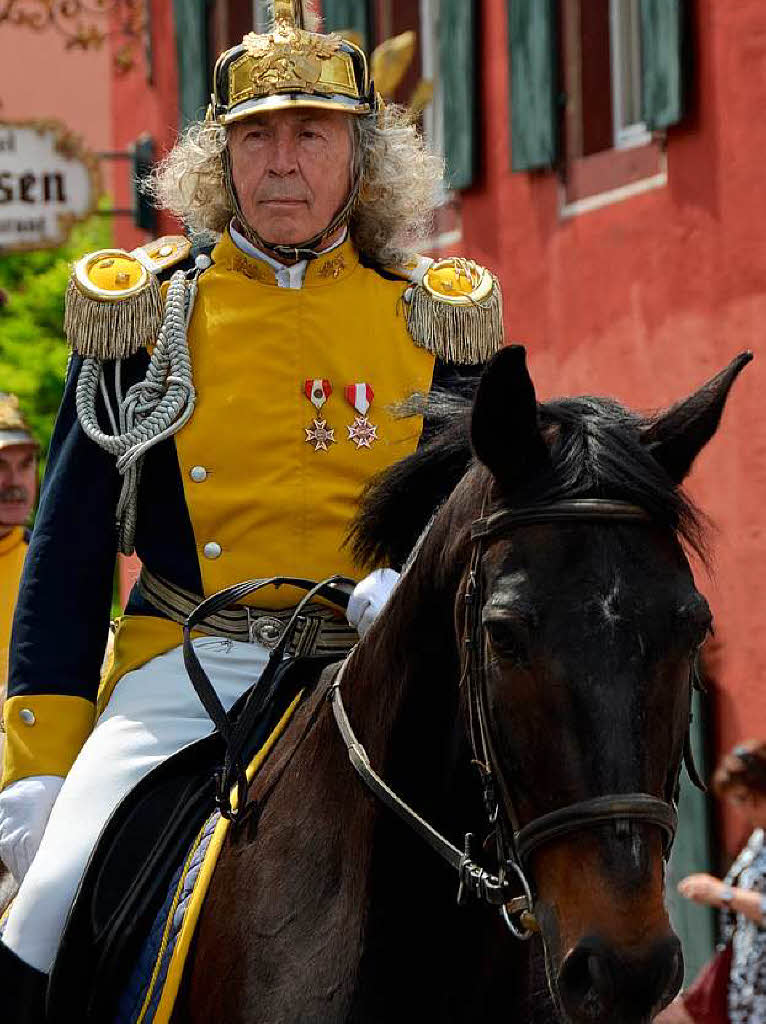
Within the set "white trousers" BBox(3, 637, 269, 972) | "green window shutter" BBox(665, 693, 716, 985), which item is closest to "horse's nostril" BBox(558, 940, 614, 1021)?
"white trousers" BBox(3, 637, 269, 972)

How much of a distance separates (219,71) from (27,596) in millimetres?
1137

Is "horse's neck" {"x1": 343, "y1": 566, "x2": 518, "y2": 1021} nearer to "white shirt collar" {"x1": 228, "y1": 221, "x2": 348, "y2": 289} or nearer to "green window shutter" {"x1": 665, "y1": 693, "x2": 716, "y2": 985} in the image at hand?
"white shirt collar" {"x1": 228, "y1": 221, "x2": 348, "y2": 289}

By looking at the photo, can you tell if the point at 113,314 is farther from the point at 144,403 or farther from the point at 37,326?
the point at 37,326

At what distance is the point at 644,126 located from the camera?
12.9 m

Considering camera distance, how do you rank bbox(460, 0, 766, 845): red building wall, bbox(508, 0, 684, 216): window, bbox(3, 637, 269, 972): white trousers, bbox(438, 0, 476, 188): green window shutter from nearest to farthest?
1. bbox(3, 637, 269, 972): white trousers
2. bbox(460, 0, 766, 845): red building wall
3. bbox(508, 0, 684, 216): window
4. bbox(438, 0, 476, 188): green window shutter

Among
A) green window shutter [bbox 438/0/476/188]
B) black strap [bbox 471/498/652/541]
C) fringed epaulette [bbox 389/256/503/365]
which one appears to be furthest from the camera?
green window shutter [bbox 438/0/476/188]

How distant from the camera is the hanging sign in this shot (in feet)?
55.6

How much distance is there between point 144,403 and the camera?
4574 mm

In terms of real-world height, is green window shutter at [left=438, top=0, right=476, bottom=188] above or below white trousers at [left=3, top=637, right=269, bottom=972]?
above

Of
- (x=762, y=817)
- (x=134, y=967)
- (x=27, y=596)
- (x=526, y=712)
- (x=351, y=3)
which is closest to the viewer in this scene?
(x=526, y=712)

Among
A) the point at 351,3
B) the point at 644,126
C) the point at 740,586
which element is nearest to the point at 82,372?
the point at 740,586

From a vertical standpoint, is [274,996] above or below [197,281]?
below

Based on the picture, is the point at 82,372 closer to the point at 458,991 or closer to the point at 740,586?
the point at 458,991

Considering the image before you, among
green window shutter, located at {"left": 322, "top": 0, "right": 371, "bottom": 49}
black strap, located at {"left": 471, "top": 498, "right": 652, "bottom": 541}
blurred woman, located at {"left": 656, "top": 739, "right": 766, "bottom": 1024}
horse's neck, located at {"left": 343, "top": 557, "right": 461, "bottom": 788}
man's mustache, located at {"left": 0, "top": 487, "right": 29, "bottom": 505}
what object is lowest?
blurred woman, located at {"left": 656, "top": 739, "right": 766, "bottom": 1024}
